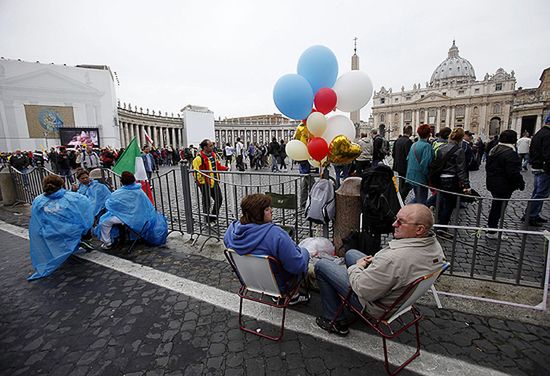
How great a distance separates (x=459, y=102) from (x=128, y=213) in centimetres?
10020

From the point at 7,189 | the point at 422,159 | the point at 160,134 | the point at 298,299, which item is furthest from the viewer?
the point at 160,134

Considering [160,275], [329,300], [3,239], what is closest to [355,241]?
[329,300]

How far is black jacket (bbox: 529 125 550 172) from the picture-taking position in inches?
191

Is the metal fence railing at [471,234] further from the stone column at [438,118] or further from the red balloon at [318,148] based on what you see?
the stone column at [438,118]

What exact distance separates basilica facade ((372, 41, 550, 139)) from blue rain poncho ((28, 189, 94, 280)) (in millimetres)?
68200

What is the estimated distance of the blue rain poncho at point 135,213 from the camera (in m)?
4.42

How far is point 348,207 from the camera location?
3434 millimetres

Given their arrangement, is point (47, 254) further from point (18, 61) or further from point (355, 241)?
point (18, 61)

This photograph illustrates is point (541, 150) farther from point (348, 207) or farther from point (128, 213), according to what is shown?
point (128, 213)

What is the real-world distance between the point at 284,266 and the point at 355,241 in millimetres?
1269

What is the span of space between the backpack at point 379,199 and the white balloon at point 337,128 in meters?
0.82

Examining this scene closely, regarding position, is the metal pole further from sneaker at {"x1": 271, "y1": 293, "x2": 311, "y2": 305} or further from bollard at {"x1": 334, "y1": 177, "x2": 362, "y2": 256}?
bollard at {"x1": 334, "y1": 177, "x2": 362, "y2": 256}

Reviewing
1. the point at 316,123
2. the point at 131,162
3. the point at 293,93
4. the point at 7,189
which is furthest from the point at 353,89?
the point at 7,189

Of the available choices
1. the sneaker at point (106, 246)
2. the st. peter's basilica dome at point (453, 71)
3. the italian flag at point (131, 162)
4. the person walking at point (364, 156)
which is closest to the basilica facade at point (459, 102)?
the st. peter's basilica dome at point (453, 71)
